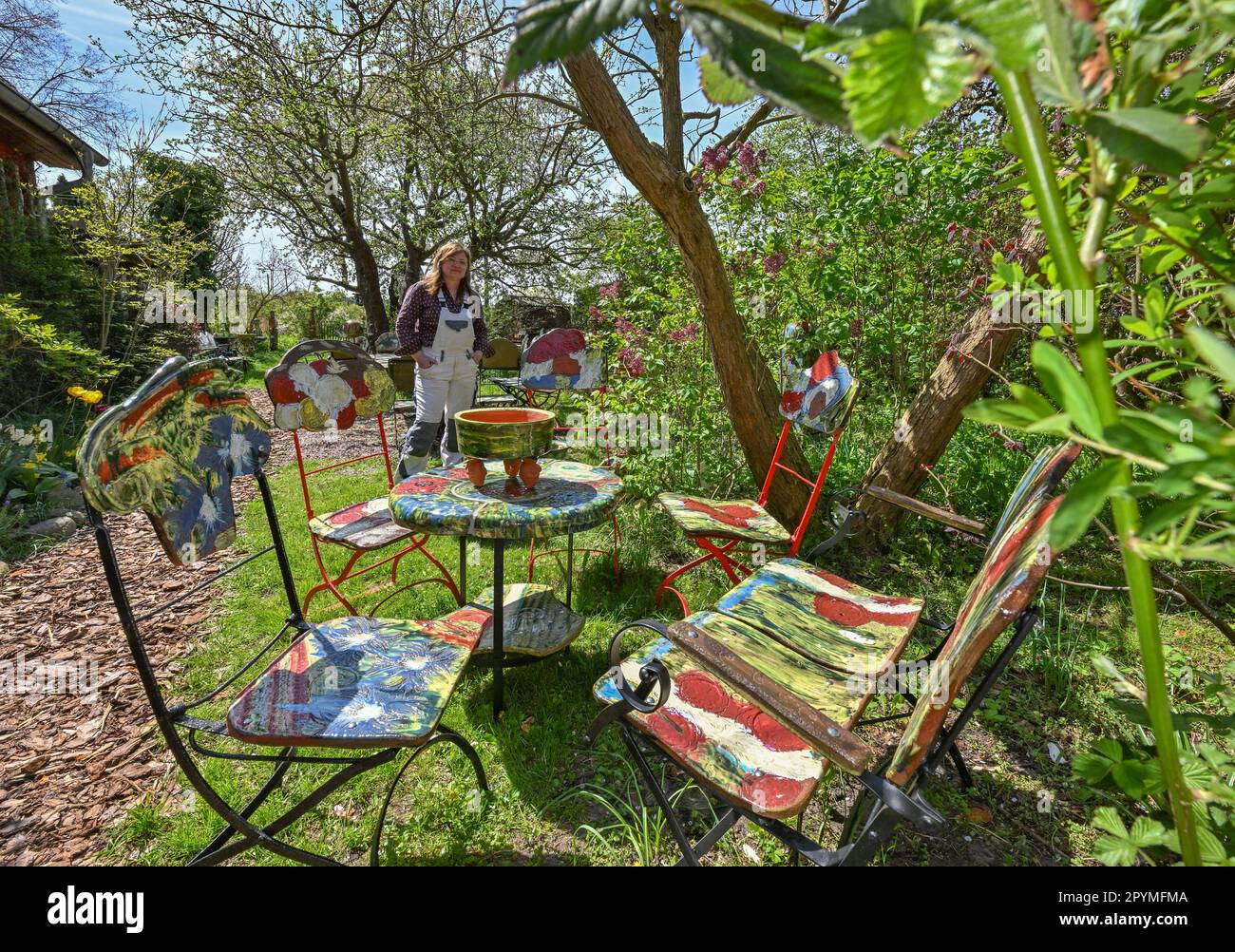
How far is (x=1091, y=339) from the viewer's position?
1.77 ft

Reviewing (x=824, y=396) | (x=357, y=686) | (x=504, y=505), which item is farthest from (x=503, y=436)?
(x=824, y=396)

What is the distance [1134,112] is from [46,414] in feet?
27.9

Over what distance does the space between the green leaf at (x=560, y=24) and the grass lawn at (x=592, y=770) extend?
4.97 ft

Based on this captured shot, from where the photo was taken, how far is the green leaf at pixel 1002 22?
1.22 feet

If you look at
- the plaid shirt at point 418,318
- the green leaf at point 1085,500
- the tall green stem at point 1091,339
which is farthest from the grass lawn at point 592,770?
the plaid shirt at point 418,318

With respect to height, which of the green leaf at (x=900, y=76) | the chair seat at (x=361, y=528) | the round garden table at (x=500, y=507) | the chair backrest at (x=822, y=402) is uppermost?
the green leaf at (x=900, y=76)

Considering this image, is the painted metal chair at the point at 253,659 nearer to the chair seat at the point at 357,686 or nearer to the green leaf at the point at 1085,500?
the chair seat at the point at 357,686

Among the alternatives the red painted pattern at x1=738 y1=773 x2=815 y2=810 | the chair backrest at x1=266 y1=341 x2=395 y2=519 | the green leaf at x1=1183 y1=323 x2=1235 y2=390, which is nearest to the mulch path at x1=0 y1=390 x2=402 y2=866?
the chair backrest at x1=266 y1=341 x2=395 y2=519

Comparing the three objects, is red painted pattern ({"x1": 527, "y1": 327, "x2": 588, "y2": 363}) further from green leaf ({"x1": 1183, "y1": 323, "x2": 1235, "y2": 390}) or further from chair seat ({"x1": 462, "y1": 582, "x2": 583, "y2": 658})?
green leaf ({"x1": 1183, "y1": 323, "x2": 1235, "y2": 390})

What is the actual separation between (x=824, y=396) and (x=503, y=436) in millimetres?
1646

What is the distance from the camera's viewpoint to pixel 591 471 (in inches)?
105

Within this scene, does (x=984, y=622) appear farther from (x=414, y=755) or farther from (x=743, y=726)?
(x=414, y=755)
